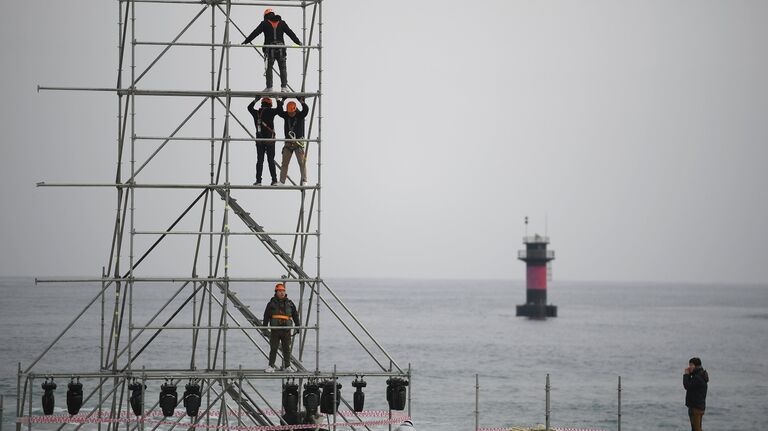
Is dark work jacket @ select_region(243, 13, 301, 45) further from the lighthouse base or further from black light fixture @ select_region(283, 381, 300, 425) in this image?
the lighthouse base

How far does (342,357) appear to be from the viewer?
10194 centimetres

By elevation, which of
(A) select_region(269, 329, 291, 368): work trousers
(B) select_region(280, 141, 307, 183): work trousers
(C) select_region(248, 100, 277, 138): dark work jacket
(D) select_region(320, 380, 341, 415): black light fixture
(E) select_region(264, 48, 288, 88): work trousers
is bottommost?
(D) select_region(320, 380, 341, 415): black light fixture

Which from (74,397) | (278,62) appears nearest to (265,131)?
(278,62)

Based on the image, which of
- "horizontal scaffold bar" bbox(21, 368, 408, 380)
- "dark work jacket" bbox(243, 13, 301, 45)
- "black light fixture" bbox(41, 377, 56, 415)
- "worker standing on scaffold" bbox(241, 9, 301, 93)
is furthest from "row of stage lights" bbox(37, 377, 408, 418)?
"dark work jacket" bbox(243, 13, 301, 45)

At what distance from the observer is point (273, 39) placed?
2658 centimetres

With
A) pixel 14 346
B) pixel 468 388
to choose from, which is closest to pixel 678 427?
pixel 468 388

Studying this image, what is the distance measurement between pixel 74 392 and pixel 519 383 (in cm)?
6267

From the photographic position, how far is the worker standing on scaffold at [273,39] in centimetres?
2631

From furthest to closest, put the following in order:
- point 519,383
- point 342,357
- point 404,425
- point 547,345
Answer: point 547,345
point 342,357
point 519,383
point 404,425

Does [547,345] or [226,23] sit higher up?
[226,23]

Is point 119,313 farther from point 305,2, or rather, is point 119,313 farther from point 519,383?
point 519,383

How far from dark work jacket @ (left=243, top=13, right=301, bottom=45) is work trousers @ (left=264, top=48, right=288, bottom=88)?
0.19 m

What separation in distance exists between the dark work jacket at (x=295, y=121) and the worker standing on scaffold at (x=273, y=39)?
0.50m

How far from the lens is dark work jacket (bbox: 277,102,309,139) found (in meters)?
26.2
